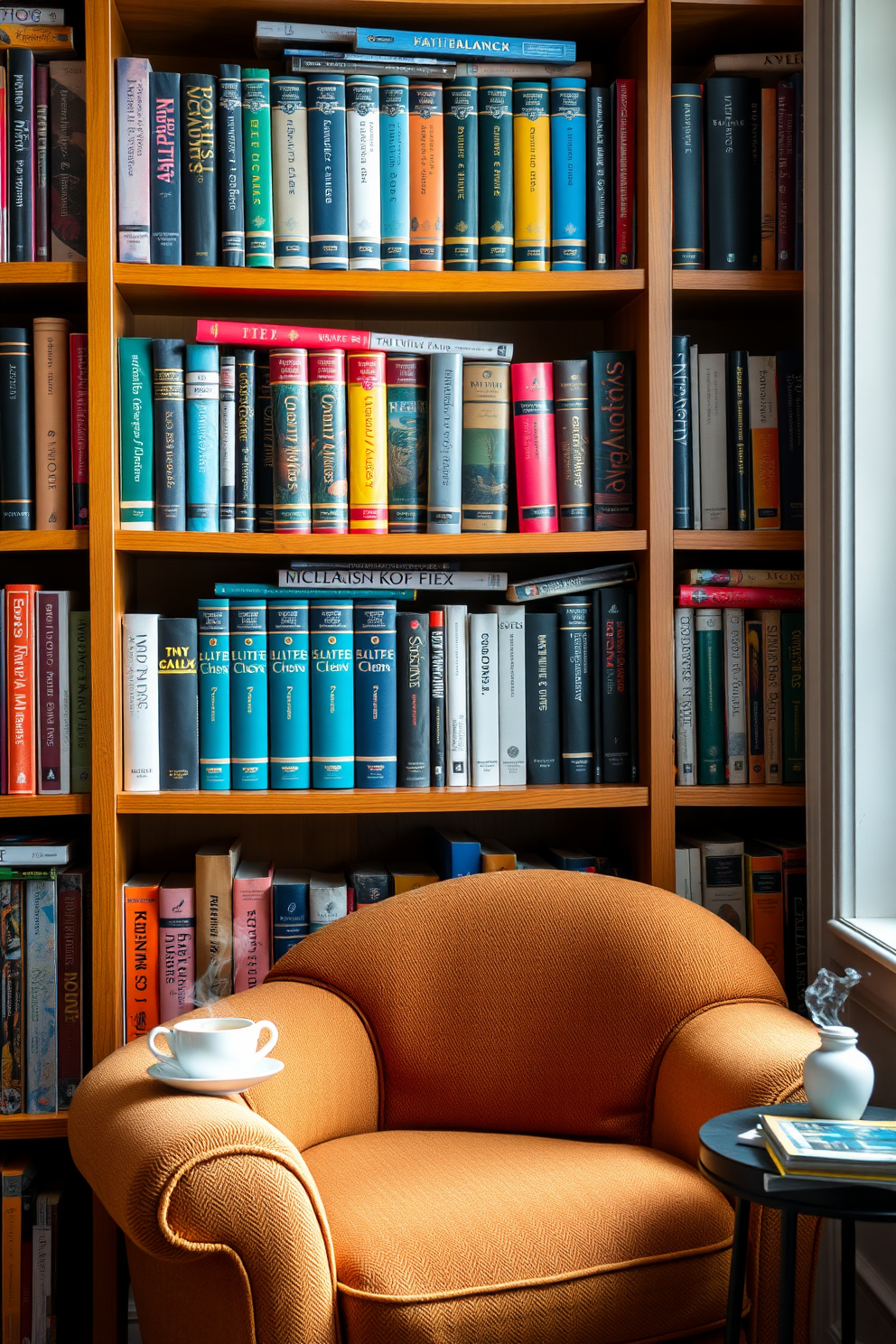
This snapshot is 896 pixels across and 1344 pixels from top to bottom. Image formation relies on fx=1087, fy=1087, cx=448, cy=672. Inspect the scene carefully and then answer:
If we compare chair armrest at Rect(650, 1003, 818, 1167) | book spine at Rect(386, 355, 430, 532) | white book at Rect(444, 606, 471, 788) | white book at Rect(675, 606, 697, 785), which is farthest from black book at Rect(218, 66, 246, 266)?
chair armrest at Rect(650, 1003, 818, 1167)

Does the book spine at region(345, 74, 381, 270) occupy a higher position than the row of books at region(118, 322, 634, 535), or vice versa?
the book spine at region(345, 74, 381, 270)

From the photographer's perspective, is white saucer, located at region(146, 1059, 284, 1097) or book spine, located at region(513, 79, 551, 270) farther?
book spine, located at region(513, 79, 551, 270)

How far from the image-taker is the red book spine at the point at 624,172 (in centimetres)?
189

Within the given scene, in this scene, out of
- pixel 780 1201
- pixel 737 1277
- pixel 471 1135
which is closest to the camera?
pixel 780 1201

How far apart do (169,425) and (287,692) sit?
0.50m

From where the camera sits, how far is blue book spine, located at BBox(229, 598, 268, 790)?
1.88 metres

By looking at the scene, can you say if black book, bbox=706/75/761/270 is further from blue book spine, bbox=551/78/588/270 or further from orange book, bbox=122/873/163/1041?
orange book, bbox=122/873/163/1041

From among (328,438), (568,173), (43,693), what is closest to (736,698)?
(328,438)

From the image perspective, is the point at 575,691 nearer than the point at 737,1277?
No

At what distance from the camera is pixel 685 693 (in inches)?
76.2

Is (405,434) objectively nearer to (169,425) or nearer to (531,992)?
(169,425)

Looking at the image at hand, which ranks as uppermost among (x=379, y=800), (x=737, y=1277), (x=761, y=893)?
(x=379, y=800)

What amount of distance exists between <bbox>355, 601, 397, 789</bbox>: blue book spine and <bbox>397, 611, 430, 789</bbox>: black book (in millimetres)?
18

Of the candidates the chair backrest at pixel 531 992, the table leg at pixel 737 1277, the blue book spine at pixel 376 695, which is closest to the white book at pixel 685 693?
the chair backrest at pixel 531 992
